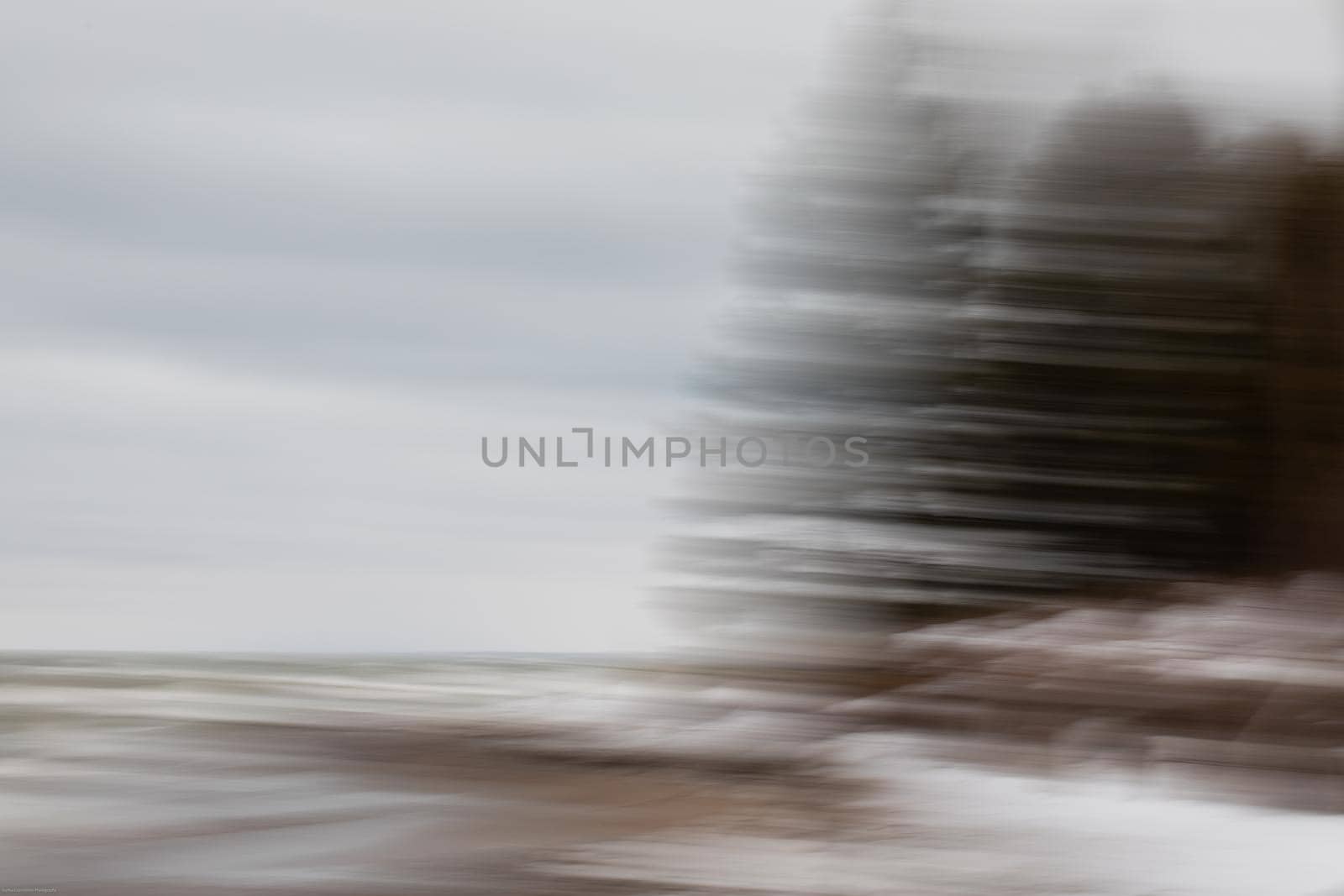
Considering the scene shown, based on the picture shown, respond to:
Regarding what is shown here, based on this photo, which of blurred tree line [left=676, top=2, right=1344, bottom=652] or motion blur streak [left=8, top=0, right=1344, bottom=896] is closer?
motion blur streak [left=8, top=0, right=1344, bottom=896]

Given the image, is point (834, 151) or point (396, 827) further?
point (834, 151)

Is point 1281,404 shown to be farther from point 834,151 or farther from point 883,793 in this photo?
point 883,793

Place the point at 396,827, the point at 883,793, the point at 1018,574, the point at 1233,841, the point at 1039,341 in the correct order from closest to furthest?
1. the point at 1233,841
2. the point at 396,827
3. the point at 883,793
4. the point at 1018,574
5. the point at 1039,341

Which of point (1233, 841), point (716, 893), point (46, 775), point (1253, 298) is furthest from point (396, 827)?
point (1253, 298)

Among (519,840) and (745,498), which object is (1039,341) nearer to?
(745,498)

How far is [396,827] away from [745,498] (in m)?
4.00

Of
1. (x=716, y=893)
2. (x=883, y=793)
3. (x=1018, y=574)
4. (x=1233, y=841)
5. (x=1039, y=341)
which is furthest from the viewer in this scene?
(x=1039, y=341)

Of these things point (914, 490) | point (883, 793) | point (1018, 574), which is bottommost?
Answer: point (883, 793)

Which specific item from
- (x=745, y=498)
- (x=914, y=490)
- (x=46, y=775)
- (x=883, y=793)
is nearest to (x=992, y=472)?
(x=914, y=490)

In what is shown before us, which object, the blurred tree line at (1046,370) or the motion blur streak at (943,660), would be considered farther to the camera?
the blurred tree line at (1046,370)

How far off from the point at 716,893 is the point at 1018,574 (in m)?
4.16

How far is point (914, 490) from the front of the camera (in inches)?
273

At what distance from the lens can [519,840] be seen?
3348mm

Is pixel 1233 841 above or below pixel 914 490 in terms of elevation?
below
